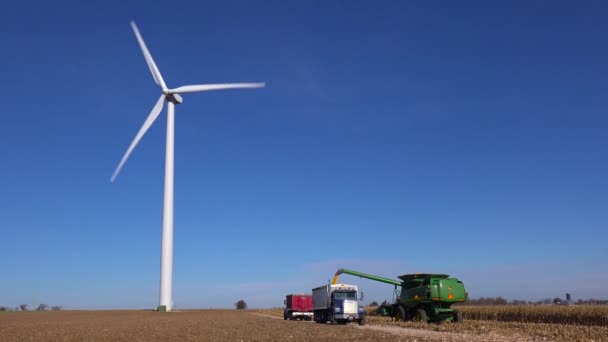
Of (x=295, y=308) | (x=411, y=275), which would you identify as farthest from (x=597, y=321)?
(x=295, y=308)

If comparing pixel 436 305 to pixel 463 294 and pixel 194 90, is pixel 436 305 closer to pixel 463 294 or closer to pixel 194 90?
pixel 463 294

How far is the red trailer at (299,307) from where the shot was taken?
219 feet

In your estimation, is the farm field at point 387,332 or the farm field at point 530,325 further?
the farm field at point 530,325

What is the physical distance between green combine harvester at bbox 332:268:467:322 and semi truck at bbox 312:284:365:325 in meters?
3.76

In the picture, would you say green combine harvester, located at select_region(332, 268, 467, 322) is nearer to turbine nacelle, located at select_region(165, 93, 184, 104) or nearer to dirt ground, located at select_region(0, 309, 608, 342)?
dirt ground, located at select_region(0, 309, 608, 342)

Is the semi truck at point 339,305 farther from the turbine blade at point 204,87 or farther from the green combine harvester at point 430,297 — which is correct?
the turbine blade at point 204,87

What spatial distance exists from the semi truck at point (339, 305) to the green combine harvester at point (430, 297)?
Result: 12.3ft

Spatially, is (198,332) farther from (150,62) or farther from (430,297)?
(150,62)

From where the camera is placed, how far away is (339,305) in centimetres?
4844

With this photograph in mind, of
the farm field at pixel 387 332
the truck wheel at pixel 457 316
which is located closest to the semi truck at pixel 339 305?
the farm field at pixel 387 332

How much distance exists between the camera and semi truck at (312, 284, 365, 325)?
47.8 meters

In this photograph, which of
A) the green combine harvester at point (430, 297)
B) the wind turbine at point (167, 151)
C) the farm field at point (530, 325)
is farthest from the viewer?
the wind turbine at point (167, 151)

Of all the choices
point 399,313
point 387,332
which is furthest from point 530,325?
point 387,332

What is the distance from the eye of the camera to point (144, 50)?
7569 centimetres
